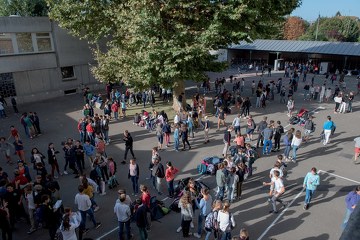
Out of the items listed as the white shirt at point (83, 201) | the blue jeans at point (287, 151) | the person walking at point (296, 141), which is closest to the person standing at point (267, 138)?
the blue jeans at point (287, 151)

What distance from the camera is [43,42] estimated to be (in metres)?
26.7

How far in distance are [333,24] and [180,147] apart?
7376 centimetres

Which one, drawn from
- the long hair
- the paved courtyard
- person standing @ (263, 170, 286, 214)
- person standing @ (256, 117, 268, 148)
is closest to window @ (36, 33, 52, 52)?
the paved courtyard

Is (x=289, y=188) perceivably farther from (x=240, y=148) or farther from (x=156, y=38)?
(x=156, y=38)

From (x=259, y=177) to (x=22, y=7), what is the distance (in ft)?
101

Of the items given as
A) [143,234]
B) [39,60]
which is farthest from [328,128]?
[39,60]

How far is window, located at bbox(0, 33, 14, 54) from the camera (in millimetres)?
24188

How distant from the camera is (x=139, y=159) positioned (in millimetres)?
14914

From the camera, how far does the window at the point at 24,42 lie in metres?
25.1

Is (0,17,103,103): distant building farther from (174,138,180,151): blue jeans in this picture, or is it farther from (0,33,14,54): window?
(174,138,180,151): blue jeans

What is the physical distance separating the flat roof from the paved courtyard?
1822cm

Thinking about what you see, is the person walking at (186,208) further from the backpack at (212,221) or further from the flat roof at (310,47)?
the flat roof at (310,47)

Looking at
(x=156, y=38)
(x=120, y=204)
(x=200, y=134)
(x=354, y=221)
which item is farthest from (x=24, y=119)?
(x=354, y=221)

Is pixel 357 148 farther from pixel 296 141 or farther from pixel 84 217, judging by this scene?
pixel 84 217
